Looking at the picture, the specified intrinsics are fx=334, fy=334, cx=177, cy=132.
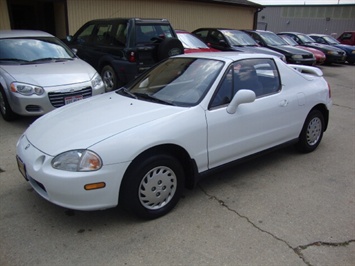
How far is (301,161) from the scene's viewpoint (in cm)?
455

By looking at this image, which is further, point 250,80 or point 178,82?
point 250,80

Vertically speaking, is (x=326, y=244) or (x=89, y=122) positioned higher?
(x=89, y=122)

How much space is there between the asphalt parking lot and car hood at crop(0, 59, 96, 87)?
1.68 meters

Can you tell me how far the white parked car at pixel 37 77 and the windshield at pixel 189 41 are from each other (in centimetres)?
352

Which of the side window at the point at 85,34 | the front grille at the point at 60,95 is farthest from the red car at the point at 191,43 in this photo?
the front grille at the point at 60,95

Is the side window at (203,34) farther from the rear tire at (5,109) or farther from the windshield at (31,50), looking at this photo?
the rear tire at (5,109)

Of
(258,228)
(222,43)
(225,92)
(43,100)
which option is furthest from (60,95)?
(222,43)

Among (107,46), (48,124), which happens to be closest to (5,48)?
(107,46)

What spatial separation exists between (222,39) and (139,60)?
16.8 ft

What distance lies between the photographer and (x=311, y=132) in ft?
15.5

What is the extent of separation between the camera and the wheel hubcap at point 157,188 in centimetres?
297

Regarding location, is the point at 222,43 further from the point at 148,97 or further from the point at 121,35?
the point at 148,97

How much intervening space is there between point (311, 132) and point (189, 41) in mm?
5500

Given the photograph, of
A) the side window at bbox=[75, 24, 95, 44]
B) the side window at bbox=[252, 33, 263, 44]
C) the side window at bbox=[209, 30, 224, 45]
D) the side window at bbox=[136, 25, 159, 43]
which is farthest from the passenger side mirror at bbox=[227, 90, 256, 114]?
the side window at bbox=[252, 33, 263, 44]
